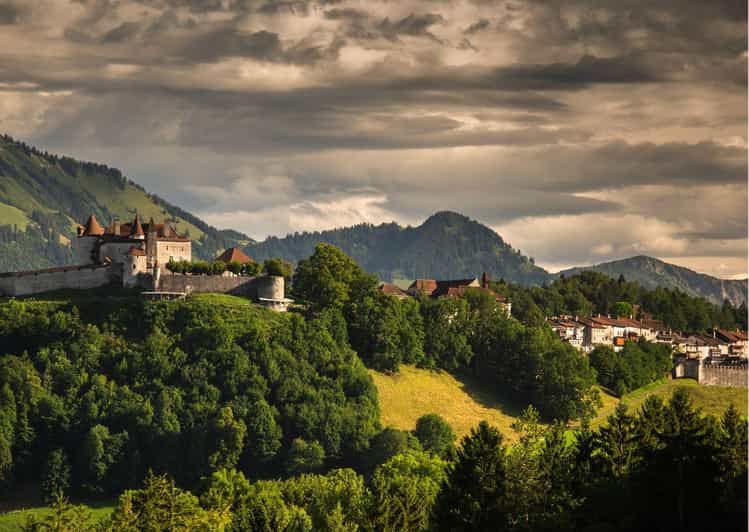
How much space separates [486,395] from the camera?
13700cm

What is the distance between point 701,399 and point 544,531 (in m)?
81.7

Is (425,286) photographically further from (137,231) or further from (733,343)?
(137,231)

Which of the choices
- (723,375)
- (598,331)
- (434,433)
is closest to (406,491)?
(434,433)

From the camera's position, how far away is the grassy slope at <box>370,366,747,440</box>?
4983 inches

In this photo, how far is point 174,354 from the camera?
123750 millimetres

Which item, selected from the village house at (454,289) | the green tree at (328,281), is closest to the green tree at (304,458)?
the green tree at (328,281)

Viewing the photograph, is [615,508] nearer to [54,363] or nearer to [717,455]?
[717,455]

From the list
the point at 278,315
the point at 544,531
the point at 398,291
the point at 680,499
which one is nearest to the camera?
the point at 680,499

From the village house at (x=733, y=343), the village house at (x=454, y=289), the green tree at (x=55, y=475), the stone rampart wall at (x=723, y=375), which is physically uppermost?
the village house at (x=454, y=289)

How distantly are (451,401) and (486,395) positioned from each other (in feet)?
21.5

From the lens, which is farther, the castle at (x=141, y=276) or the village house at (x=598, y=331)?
the village house at (x=598, y=331)

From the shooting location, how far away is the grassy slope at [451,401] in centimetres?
12656

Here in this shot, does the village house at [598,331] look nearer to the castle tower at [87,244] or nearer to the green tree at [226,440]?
the green tree at [226,440]

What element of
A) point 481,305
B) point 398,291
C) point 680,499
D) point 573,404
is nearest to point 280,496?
point 680,499
